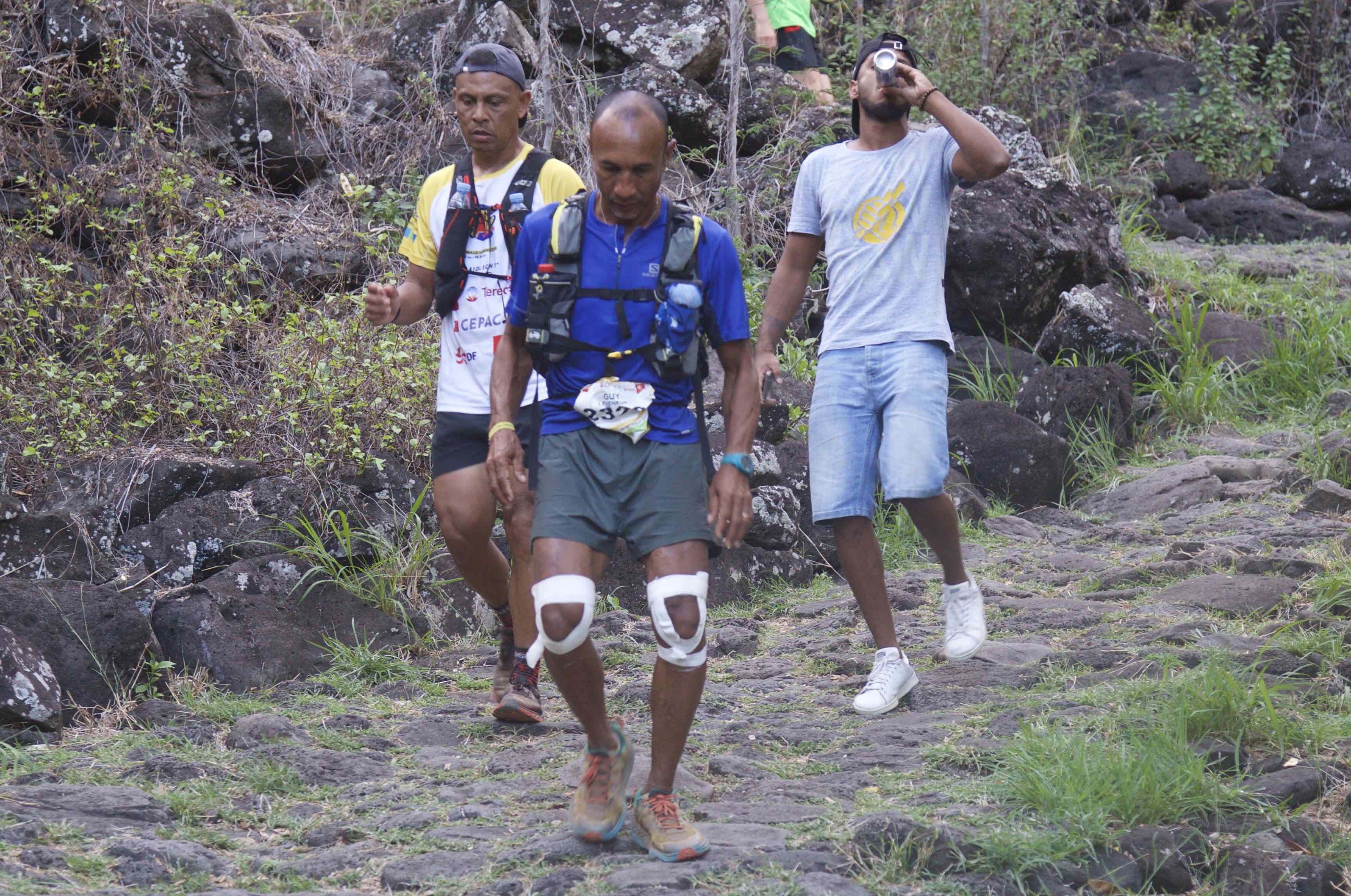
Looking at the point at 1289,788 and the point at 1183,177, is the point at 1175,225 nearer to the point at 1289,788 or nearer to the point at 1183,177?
the point at 1183,177

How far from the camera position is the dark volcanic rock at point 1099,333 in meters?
8.38

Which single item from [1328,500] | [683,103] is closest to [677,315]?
[1328,500]

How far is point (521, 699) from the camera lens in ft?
14.2

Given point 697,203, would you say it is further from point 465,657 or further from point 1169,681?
point 1169,681

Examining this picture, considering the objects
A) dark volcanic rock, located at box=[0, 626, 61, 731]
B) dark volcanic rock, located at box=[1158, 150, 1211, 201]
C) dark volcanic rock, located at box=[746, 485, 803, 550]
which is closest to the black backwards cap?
dark volcanic rock, located at box=[746, 485, 803, 550]

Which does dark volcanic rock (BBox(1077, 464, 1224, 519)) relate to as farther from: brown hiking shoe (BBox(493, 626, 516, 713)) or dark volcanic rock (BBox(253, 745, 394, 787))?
dark volcanic rock (BBox(253, 745, 394, 787))

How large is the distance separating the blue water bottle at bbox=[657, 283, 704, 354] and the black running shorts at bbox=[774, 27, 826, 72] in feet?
23.7

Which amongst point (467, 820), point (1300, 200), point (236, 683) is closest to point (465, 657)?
point (236, 683)

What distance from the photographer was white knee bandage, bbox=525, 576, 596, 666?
3064 mm

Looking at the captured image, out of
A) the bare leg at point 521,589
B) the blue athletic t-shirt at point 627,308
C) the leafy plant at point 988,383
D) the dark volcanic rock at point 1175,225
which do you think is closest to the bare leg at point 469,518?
the bare leg at point 521,589

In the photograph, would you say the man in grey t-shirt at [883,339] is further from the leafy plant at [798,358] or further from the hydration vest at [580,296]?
the leafy plant at [798,358]

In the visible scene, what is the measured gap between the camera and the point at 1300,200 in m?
12.2

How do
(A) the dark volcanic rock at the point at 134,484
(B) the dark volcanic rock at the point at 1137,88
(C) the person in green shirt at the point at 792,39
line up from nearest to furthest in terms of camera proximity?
1. (A) the dark volcanic rock at the point at 134,484
2. (C) the person in green shirt at the point at 792,39
3. (B) the dark volcanic rock at the point at 1137,88

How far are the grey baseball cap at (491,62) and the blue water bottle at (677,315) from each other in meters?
1.28
